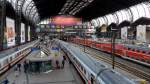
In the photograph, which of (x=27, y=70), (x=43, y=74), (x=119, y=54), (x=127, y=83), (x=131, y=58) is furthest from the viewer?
(x=119, y=54)

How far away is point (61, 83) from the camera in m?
24.4

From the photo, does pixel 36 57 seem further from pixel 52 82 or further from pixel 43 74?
pixel 52 82

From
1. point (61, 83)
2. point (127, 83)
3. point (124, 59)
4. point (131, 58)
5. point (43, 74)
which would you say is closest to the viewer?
point (127, 83)

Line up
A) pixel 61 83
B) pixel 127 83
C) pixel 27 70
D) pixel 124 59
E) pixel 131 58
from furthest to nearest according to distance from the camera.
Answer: pixel 124 59
pixel 131 58
pixel 27 70
pixel 61 83
pixel 127 83

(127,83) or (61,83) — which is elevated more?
(127,83)

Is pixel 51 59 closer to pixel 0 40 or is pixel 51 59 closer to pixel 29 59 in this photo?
pixel 29 59

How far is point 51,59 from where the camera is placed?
32781 mm

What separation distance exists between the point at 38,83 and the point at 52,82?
137 centimetres

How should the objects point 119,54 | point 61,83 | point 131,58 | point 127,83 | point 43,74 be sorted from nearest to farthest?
point 127,83, point 61,83, point 43,74, point 131,58, point 119,54

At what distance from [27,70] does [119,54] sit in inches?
773

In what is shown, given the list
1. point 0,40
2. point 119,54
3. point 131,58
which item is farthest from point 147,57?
point 0,40

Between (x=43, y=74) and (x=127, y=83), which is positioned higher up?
(x=127, y=83)

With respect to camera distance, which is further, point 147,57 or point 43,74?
point 147,57

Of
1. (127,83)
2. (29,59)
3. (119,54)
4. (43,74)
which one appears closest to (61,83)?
(43,74)
